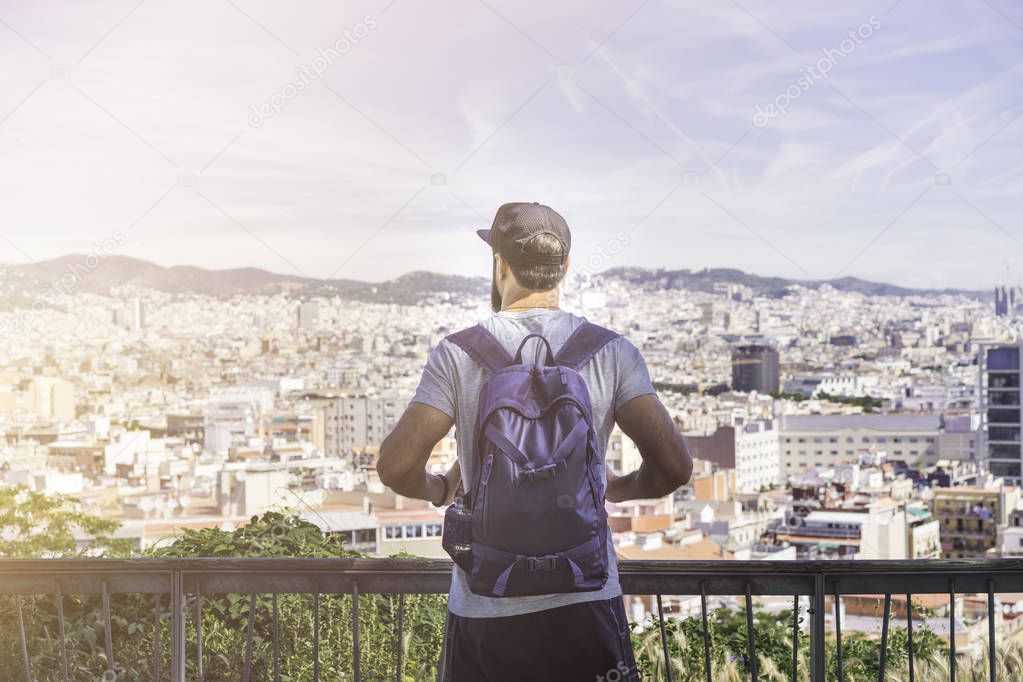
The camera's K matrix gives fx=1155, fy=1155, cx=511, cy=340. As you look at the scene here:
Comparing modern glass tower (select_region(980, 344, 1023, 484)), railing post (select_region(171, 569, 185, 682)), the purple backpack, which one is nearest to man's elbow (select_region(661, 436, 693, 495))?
the purple backpack

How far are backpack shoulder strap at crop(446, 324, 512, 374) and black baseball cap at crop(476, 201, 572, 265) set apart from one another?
0.27ft

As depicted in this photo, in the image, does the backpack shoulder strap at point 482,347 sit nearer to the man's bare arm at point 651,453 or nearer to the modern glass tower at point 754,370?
the man's bare arm at point 651,453

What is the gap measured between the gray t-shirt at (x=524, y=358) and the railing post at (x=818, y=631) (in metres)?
0.63

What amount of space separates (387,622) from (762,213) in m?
53.3

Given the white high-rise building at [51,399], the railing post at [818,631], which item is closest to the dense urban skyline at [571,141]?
the white high-rise building at [51,399]

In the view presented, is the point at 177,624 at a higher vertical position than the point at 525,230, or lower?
lower

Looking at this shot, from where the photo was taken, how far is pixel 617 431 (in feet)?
124

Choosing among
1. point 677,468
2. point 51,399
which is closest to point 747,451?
point 51,399

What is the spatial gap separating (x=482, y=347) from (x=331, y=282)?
4991cm

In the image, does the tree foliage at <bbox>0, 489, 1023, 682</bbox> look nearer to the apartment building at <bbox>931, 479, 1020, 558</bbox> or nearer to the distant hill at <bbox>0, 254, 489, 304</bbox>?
the apartment building at <bbox>931, 479, 1020, 558</bbox>

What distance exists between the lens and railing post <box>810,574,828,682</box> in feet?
5.31

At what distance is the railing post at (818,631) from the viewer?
1620 mm

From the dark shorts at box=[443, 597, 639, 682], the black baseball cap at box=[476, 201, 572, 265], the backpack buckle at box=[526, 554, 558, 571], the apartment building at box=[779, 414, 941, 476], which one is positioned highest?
the black baseball cap at box=[476, 201, 572, 265]

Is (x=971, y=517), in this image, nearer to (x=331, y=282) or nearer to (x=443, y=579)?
(x=331, y=282)
